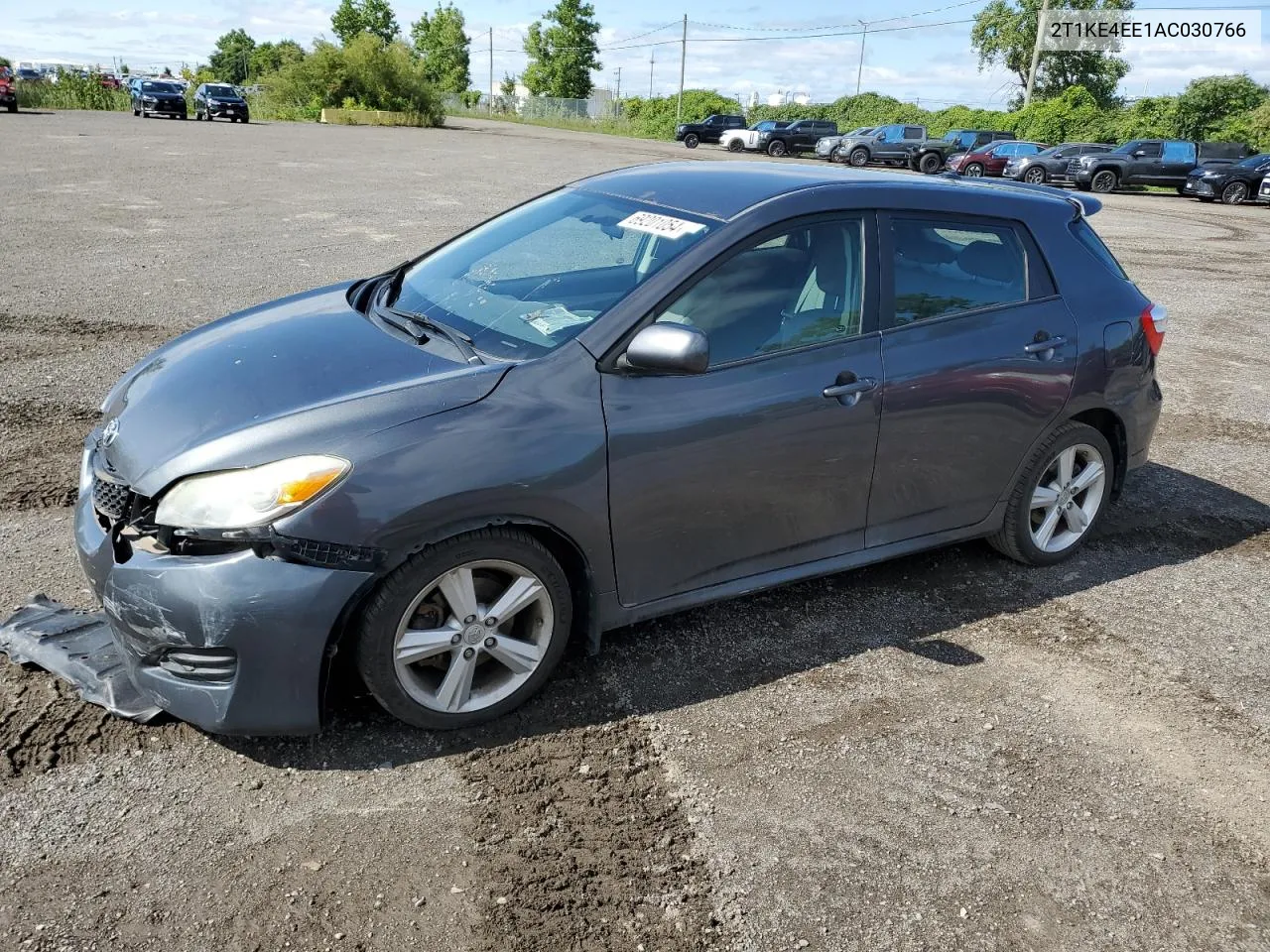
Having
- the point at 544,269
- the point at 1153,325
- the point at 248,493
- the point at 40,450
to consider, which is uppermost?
the point at 544,269

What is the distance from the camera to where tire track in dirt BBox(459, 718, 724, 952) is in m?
2.58

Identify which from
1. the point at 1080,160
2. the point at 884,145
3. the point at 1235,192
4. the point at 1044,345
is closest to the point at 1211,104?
the point at 884,145

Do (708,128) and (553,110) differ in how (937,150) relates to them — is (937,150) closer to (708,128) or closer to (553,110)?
(708,128)

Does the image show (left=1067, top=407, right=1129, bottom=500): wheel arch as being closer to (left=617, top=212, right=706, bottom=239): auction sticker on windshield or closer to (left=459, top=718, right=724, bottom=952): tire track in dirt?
(left=617, top=212, right=706, bottom=239): auction sticker on windshield

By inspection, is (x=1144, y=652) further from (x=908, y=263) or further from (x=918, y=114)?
(x=918, y=114)

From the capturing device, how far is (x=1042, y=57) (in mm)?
73188

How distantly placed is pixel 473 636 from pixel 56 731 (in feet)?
4.35

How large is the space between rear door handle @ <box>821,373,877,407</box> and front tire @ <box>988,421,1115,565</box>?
112 cm

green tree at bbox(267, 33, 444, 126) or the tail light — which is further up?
green tree at bbox(267, 33, 444, 126)

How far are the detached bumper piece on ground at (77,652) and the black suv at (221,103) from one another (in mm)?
49725

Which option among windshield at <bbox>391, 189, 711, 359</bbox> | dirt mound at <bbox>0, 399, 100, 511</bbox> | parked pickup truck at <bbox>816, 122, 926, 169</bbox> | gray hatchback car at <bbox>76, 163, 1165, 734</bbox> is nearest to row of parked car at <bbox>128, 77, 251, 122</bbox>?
parked pickup truck at <bbox>816, 122, 926, 169</bbox>

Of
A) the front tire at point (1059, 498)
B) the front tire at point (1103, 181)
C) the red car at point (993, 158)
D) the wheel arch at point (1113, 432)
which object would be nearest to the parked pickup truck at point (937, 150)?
the red car at point (993, 158)

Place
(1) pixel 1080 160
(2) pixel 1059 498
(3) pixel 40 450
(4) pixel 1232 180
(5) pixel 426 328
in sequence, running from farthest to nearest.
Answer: (1) pixel 1080 160, (4) pixel 1232 180, (3) pixel 40 450, (2) pixel 1059 498, (5) pixel 426 328

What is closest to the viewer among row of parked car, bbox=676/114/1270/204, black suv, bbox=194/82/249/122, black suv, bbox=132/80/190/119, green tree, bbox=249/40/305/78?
row of parked car, bbox=676/114/1270/204
